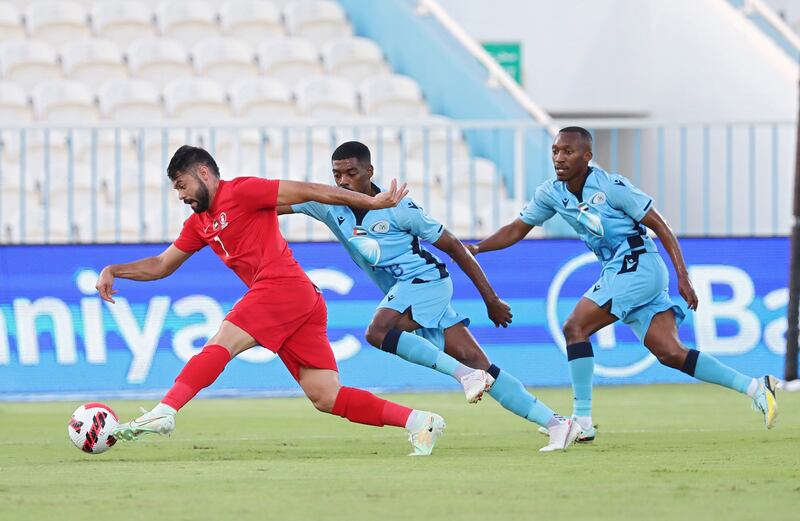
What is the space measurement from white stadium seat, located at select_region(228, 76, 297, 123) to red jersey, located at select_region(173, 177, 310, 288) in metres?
10.1

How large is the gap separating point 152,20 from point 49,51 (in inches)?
70.2

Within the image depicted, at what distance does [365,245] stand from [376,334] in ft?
1.75

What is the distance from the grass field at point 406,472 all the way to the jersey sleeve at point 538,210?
1357 mm

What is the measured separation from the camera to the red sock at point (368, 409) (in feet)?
25.0

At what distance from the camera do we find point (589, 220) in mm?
8711

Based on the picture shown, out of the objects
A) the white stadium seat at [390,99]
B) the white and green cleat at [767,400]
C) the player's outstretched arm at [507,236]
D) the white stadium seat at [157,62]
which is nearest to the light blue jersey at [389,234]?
the player's outstretched arm at [507,236]

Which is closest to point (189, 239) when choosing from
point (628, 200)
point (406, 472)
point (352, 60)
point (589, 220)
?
point (406, 472)

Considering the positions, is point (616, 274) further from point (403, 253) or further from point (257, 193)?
point (257, 193)

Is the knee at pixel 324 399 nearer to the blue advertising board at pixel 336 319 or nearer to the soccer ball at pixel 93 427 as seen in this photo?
the soccer ball at pixel 93 427

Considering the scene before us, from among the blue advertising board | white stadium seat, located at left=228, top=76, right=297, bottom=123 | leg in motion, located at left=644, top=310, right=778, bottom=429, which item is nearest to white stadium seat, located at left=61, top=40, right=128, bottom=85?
white stadium seat, located at left=228, top=76, right=297, bottom=123

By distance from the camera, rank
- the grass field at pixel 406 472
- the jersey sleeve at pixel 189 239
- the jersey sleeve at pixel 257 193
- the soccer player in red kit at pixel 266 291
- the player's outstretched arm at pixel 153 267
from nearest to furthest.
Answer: the grass field at pixel 406 472 < the soccer player in red kit at pixel 266 291 < the jersey sleeve at pixel 257 193 < the jersey sleeve at pixel 189 239 < the player's outstretched arm at pixel 153 267

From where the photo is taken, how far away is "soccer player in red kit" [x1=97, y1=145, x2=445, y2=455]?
7402mm

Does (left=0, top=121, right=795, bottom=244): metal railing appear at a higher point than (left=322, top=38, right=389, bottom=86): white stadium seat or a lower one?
lower

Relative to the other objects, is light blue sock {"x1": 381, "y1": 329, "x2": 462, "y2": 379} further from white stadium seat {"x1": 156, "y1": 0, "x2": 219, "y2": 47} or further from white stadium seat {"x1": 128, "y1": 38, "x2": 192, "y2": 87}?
white stadium seat {"x1": 156, "y1": 0, "x2": 219, "y2": 47}
